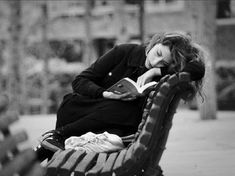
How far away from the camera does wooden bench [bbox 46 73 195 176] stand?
137 inches

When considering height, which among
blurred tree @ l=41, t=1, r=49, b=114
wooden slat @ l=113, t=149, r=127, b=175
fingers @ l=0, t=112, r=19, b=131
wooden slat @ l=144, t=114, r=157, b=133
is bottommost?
blurred tree @ l=41, t=1, r=49, b=114

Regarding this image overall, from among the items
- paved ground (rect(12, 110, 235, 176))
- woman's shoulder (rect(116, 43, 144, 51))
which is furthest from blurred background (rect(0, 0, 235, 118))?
woman's shoulder (rect(116, 43, 144, 51))

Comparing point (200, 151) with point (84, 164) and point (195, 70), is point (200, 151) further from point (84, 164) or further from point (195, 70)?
point (84, 164)

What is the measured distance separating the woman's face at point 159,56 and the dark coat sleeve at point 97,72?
0.32m

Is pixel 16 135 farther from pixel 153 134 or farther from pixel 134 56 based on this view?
pixel 134 56

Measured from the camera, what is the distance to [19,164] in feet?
5.40

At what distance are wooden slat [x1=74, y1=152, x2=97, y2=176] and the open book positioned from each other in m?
0.57

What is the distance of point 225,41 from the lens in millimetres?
36625

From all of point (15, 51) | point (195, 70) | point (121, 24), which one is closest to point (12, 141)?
point (195, 70)

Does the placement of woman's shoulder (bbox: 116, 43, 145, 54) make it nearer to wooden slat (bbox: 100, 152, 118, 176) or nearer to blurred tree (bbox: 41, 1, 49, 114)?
wooden slat (bbox: 100, 152, 118, 176)

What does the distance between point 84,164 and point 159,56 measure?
94cm

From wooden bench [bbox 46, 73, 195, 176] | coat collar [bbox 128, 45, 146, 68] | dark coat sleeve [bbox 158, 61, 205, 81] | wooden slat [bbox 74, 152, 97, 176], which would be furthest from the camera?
coat collar [bbox 128, 45, 146, 68]

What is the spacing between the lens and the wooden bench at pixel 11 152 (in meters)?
1.65

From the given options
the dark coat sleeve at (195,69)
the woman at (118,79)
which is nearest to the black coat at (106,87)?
the woman at (118,79)
